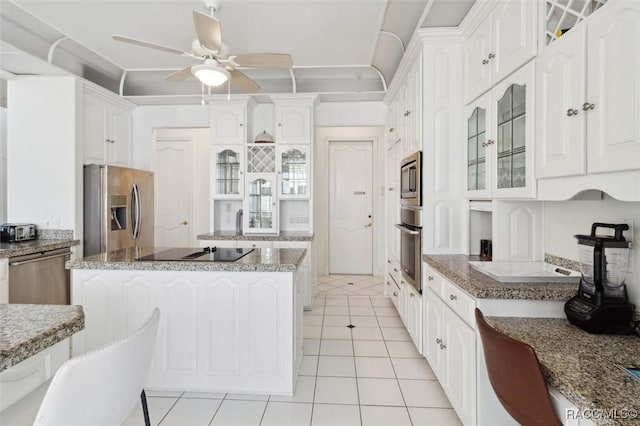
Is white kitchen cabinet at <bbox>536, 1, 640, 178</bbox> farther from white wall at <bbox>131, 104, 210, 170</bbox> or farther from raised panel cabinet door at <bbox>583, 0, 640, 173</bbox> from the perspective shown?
white wall at <bbox>131, 104, 210, 170</bbox>

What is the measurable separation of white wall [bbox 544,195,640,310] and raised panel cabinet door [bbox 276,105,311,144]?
2707 millimetres

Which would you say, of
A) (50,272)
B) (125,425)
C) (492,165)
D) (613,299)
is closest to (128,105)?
(50,272)

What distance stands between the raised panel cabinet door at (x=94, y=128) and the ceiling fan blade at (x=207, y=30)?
91.7 inches

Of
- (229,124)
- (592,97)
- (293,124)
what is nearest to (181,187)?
(229,124)

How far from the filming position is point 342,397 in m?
2.12

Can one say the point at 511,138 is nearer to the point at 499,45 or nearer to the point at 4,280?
the point at 499,45

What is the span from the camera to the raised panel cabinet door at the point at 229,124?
13.1 feet

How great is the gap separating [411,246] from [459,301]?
0.99 meters

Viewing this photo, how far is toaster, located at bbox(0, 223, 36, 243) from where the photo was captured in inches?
118

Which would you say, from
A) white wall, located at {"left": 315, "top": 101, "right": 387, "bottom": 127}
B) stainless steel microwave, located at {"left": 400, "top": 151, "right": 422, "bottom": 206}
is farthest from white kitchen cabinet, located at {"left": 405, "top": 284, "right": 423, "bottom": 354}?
white wall, located at {"left": 315, "top": 101, "right": 387, "bottom": 127}

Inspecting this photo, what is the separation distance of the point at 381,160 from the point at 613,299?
4.37m

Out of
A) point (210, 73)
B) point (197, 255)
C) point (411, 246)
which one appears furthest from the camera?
point (411, 246)

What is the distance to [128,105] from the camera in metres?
4.19

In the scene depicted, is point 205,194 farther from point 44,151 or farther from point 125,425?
point 125,425
